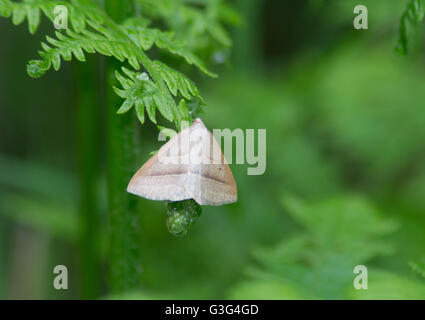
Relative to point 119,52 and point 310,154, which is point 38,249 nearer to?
point 310,154

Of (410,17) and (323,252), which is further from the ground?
(410,17)

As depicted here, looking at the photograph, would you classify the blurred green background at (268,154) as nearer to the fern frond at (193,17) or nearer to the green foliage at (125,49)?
the fern frond at (193,17)

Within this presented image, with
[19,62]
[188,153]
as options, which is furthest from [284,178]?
[188,153]

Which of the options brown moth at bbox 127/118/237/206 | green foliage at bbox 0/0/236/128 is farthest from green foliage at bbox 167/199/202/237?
green foliage at bbox 0/0/236/128

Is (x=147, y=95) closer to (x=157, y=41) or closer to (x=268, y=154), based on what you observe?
(x=157, y=41)

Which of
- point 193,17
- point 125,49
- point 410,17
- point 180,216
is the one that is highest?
point 193,17

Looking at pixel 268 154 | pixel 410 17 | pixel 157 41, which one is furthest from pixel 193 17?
pixel 268 154

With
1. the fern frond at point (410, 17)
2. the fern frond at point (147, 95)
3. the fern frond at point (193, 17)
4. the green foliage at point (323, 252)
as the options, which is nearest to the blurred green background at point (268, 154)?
the green foliage at point (323, 252)
